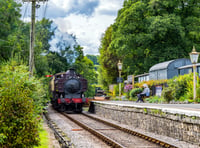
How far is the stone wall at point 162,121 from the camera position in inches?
340

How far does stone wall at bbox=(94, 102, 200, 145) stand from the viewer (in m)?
8.65

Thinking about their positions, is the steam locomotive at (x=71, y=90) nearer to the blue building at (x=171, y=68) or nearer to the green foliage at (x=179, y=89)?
the green foliage at (x=179, y=89)

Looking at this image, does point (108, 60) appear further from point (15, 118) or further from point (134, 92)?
point (15, 118)

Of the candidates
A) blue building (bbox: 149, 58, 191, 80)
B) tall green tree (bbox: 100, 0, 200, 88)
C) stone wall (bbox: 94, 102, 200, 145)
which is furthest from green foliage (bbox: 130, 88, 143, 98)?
stone wall (bbox: 94, 102, 200, 145)

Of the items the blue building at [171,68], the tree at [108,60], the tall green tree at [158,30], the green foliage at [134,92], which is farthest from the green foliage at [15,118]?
the tree at [108,60]

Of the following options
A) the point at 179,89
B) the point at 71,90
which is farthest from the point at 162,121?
the point at 71,90

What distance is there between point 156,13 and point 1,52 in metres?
20.8

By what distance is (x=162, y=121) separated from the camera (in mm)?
10547

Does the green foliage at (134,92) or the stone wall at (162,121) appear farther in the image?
the green foliage at (134,92)

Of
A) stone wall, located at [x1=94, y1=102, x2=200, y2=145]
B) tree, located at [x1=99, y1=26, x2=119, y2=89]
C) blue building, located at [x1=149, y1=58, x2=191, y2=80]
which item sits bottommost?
stone wall, located at [x1=94, y1=102, x2=200, y2=145]

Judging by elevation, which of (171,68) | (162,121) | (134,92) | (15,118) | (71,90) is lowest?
(162,121)

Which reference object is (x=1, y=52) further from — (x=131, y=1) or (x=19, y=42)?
(x=131, y=1)

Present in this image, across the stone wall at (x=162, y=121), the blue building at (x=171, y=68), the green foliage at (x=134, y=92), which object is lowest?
the stone wall at (x=162, y=121)

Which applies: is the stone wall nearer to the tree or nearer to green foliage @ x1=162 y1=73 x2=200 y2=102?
green foliage @ x1=162 y1=73 x2=200 y2=102
